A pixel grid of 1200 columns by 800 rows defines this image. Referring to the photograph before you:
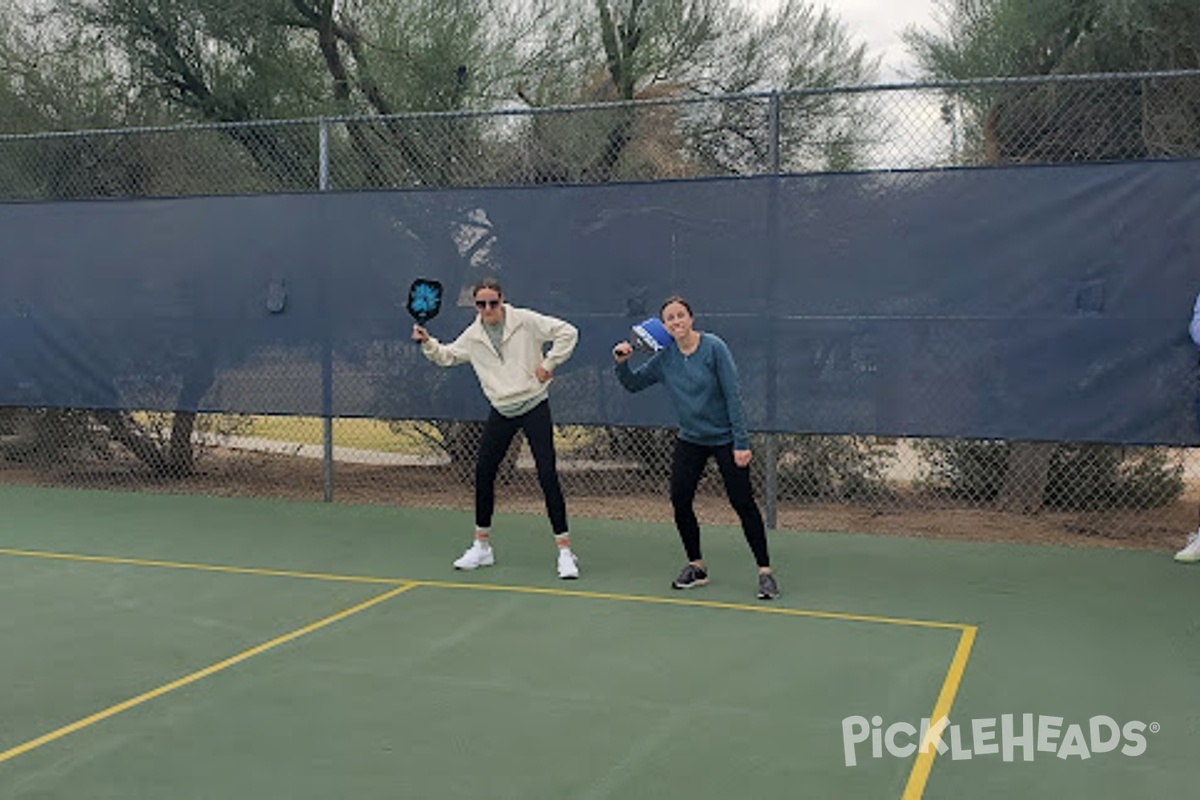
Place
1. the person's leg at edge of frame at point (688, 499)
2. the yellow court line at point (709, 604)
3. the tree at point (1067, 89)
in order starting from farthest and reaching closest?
the tree at point (1067, 89)
the person's leg at edge of frame at point (688, 499)
the yellow court line at point (709, 604)

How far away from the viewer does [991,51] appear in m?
10.1

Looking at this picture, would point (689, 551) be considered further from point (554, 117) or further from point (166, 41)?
point (166, 41)

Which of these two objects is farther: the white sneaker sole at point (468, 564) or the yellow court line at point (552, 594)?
the white sneaker sole at point (468, 564)

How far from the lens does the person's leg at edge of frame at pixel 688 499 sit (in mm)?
7258

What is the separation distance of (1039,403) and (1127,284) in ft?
2.95

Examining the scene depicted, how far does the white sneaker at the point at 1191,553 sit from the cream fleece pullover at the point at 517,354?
4.00 metres

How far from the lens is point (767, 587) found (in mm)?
7160

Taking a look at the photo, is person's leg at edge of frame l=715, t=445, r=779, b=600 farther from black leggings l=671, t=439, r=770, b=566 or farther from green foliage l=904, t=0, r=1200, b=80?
green foliage l=904, t=0, r=1200, b=80

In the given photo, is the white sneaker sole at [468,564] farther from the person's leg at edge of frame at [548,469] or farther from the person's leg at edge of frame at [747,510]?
the person's leg at edge of frame at [747,510]

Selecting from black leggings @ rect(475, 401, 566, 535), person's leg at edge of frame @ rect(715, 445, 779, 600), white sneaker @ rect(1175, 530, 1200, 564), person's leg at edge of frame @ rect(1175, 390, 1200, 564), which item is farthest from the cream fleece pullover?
white sneaker @ rect(1175, 530, 1200, 564)

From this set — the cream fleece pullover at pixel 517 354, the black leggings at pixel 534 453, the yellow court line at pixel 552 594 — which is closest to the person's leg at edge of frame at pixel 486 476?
the black leggings at pixel 534 453

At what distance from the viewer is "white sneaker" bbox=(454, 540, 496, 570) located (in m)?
8.01

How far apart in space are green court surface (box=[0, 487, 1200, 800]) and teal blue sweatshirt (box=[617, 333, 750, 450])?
92 cm

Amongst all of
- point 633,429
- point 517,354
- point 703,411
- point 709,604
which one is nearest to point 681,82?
point 633,429
